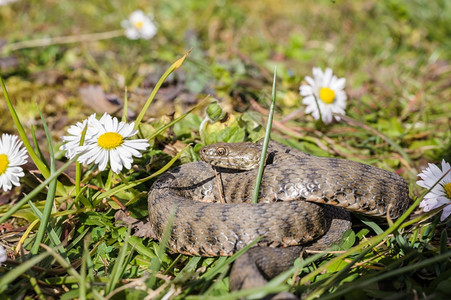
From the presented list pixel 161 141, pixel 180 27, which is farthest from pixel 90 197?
pixel 180 27

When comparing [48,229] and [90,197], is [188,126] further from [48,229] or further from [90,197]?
[48,229]

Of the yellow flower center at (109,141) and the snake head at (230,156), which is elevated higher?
the yellow flower center at (109,141)

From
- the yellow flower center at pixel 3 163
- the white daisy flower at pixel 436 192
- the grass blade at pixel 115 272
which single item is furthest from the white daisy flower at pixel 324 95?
the yellow flower center at pixel 3 163

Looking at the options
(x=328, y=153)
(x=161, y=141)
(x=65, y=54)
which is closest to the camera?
(x=161, y=141)

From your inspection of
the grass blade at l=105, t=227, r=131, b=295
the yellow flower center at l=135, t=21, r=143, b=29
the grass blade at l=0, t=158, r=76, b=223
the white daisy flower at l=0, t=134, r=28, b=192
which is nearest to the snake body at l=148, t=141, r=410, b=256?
the grass blade at l=105, t=227, r=131, b=295

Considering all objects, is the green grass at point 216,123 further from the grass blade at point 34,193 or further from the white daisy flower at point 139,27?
the white daisy flower at point 139,27
